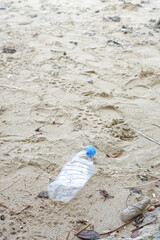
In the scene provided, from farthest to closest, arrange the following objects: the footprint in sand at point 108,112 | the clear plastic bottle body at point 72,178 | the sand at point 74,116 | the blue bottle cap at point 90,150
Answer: the footprint in sand at point 108,112 → the blue bottle cap at point 90,150 → the clear plastic bottle body at point 72,178 → the sand at point 74,116

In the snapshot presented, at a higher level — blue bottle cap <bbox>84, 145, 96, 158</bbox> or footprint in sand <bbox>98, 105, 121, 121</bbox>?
blue bottle cap <bbox>84, 145, 96, 158</bbox>

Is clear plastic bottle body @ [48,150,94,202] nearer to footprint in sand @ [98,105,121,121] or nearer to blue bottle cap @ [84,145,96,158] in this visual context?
blue bottle cap @ [84,145,96,158]

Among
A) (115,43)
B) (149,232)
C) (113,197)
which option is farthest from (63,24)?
(149,232)

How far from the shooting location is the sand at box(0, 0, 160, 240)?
1.55 meters

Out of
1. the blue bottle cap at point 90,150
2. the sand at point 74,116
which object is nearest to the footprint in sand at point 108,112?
the sand at point 74,116

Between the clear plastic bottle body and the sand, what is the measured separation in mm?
47

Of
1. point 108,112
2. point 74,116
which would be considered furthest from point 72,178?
point 108,112

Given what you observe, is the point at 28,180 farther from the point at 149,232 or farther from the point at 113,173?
the point at 149,232

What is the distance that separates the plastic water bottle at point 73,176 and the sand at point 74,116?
5 cm

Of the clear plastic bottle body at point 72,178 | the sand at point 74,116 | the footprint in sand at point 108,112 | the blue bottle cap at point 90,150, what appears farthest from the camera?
the footprint in sand at point 108,112

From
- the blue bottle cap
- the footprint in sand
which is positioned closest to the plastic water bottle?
the blue bottle cap

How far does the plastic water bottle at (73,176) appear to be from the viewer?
1.67 m

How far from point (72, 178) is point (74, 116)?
0.72 metres

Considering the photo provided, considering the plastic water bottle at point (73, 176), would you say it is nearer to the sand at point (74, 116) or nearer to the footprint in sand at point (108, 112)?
the sand at point (74, 116)
